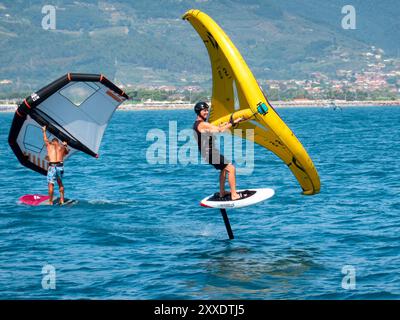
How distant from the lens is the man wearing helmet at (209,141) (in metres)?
19.7

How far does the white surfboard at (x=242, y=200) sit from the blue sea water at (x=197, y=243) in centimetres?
144

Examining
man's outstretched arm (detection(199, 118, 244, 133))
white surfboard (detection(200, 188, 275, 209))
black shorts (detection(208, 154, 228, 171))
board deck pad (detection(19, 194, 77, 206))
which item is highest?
man's outstretched arm (detection(199, 118, 244, 133))

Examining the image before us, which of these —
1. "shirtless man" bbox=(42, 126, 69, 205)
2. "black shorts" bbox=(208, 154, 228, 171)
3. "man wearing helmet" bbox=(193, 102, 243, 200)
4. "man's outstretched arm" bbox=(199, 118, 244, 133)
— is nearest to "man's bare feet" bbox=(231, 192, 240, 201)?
"man wearing helmet" bbox=(193, 102, 243, 200)

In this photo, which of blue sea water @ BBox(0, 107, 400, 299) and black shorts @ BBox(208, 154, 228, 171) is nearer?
blue sea water @ BBox(0, 107, 400, 299)

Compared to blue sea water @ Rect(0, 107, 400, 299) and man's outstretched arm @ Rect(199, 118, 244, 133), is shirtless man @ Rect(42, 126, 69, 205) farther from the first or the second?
man's outstretched arm @ Rect(199, 118, 244, 133)

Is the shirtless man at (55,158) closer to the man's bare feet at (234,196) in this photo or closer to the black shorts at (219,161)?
the black shorts at (219,161)

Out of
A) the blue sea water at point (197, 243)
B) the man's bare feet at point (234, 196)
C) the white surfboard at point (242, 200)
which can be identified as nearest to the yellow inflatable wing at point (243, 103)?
the white surfboard at point (242, 200)

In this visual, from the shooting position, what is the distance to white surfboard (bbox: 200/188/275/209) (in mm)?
19609

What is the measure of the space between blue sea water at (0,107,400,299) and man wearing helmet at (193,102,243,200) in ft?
6.60

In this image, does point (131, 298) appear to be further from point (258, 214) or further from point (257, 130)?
point (258, 214)

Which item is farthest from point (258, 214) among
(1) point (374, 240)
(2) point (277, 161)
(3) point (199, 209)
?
(2) point (277, 161)

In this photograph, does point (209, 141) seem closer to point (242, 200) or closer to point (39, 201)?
point (242, 200)

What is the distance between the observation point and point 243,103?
1958cm
